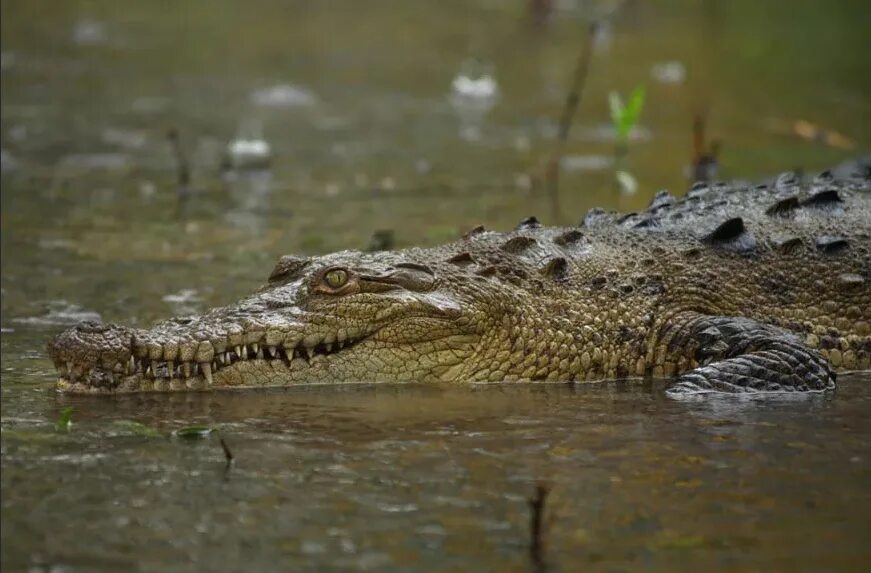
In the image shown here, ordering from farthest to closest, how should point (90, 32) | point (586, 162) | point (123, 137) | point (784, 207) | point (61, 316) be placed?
1. point (90, 32)
2. point (123, 137)
3. point (586, 162)
4. point (61, 316)
5. point (784, 207)

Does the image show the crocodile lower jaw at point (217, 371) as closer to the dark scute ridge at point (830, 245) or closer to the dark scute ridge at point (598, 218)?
the dark scute ridge at point (598, 218)

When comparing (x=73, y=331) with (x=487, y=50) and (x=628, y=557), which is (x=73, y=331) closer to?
(x=628, y=557)

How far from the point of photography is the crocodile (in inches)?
240

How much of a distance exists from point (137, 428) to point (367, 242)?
4.02 m

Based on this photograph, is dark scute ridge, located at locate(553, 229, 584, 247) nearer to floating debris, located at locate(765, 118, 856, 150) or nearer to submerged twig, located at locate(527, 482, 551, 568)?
submerged twig, located at locate(527, 482, 551, 568)

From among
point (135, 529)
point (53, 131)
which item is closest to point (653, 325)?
point (135, 529)

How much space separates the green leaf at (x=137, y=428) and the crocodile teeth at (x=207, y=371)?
61cm

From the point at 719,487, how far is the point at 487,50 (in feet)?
48.2

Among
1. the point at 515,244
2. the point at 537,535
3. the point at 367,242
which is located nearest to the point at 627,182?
the point at 367,242

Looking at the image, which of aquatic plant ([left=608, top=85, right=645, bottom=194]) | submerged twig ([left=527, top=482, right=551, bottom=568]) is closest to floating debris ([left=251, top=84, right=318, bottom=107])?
aquatic plant ([left=608, top=85, right=645, bottom=194])

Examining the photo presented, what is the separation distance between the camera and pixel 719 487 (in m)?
4.85

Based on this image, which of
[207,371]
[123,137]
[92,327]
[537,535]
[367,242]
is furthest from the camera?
[123,137]

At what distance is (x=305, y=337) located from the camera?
6207 millimetres

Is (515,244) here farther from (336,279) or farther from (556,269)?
(336,279)
